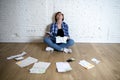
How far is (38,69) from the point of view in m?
2.21

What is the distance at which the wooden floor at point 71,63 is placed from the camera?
2049 mm

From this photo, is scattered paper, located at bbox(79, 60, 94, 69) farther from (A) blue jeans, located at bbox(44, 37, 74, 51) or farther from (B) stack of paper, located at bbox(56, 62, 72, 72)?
(A) blue jeans, located at bbox(44, 37, 74, 51)

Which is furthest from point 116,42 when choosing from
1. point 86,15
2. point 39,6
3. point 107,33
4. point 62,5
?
point 39,6

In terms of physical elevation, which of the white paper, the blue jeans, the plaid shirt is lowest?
the blue jeans

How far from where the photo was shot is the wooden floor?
2.05 m

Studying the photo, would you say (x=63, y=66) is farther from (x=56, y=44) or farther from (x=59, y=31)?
(x=59, y=31)

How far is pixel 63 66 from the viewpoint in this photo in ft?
7.65

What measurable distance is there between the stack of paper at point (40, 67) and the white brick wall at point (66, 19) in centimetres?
124

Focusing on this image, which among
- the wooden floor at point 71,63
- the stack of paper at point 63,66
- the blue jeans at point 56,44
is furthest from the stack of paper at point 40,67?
the blue jeans at point 56,44

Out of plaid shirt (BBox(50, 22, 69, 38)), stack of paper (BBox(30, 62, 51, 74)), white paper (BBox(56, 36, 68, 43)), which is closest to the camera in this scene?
stack of paper (BBox(30, 62, 51, 74))

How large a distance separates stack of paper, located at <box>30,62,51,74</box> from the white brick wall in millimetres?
1242

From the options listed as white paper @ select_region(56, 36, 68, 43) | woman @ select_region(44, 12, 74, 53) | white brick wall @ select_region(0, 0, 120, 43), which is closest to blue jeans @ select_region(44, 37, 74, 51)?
woman @ select_region(44, 12, 74, 53)

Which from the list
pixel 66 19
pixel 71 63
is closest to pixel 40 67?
pixel 71 63

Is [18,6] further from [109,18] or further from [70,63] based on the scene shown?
[109,18]
